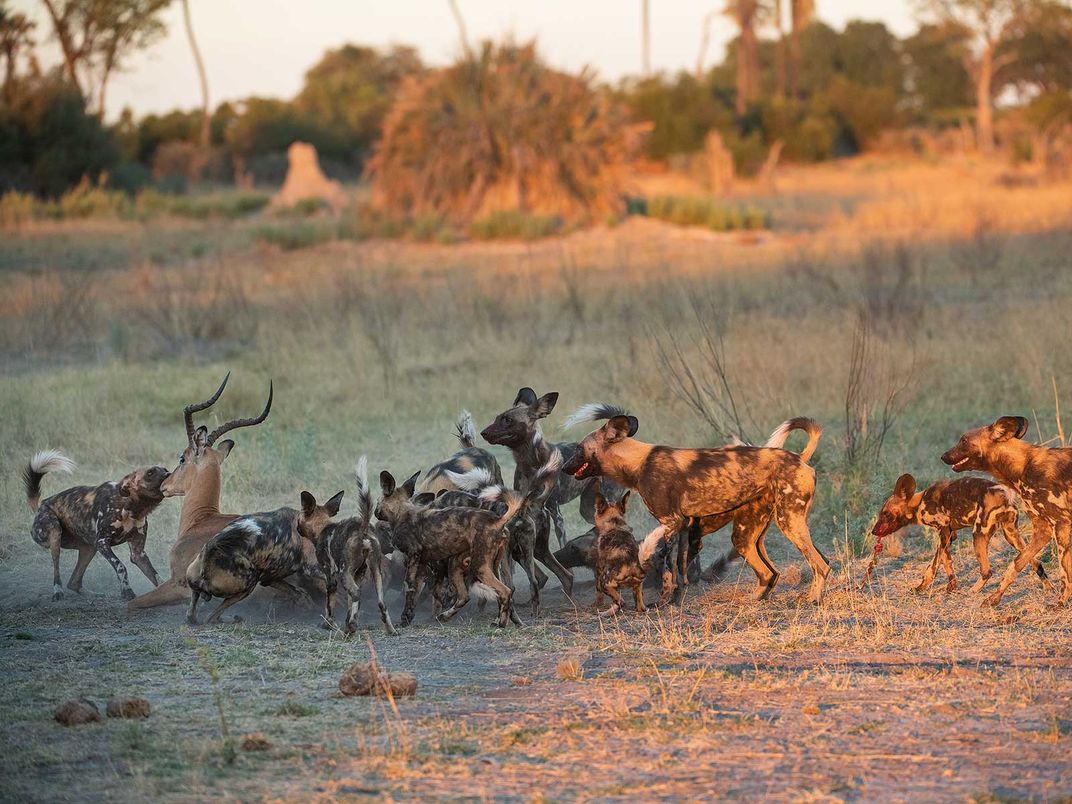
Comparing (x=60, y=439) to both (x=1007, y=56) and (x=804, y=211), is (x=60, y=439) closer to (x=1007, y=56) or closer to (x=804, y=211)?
(x=804, y=211)

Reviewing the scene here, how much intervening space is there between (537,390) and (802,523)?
550cm

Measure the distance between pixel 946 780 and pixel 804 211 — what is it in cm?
2177

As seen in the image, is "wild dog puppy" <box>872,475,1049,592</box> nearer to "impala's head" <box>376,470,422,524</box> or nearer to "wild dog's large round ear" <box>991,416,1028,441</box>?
"wild dog's large round ear" <box>991,416,1028,441</box>

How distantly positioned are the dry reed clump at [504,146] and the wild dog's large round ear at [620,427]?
16811 mm

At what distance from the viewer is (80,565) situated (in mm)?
7648

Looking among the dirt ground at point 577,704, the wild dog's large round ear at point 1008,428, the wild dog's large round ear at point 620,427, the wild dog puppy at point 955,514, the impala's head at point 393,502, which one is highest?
the wild dog's large round ear at point 620,427

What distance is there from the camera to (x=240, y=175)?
36031 millimetres

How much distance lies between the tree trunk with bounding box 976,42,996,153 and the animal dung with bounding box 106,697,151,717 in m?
35.7

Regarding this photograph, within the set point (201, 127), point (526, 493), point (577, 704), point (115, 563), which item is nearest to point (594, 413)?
point (526, 493)

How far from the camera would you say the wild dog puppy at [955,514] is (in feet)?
22.3

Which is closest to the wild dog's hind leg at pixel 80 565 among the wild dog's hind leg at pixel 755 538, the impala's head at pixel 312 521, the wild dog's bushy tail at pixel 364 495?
the impala's head at pixel 312 521

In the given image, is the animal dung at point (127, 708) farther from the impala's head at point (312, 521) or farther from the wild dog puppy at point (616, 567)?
the wild dog puppy at point (616, 567)

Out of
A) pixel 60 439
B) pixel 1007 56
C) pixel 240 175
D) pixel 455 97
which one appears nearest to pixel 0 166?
pixel 240 175

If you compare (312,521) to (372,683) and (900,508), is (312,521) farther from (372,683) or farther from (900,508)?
(900,508)
